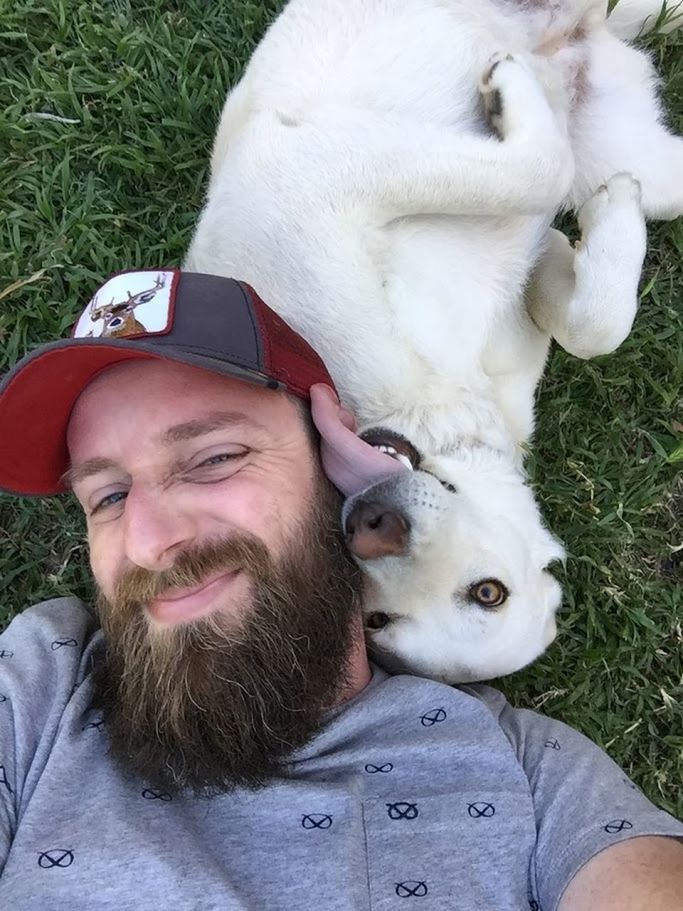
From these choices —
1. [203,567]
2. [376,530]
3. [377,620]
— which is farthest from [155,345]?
[377,620]

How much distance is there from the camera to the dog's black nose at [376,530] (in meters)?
2.57

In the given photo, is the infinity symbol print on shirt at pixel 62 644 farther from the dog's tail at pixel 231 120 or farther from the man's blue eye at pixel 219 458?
the dog's tail at pixel 231 120

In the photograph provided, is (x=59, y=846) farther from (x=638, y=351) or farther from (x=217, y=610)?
(x=638, y=351)

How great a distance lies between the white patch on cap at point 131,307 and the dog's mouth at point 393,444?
30.0 inches

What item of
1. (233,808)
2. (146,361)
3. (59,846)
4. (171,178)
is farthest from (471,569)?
(171,178)

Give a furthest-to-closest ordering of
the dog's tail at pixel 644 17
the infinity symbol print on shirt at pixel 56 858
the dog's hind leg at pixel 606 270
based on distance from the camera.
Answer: the dog's tail at pixel 644 17 < the dog's hind leg at pixel 606 270 < the infinity symbol print on shirt at pixel 56 858

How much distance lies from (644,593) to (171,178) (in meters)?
2.67

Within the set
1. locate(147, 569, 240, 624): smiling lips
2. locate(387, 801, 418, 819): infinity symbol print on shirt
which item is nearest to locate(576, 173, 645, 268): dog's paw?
locate(147, 569, 240, 624): smiling lips

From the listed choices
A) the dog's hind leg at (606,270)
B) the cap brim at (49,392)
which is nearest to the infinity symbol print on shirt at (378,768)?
the cap brim at (49,392)

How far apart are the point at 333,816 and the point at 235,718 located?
381 millimetres

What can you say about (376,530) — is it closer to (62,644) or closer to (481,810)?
(481,810)

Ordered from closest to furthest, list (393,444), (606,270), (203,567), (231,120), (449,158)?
(203,567) → (393,444) → (449,158) → (606,270) → (231,120)

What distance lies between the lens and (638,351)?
12.5 ft

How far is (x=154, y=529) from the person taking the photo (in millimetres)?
2414
